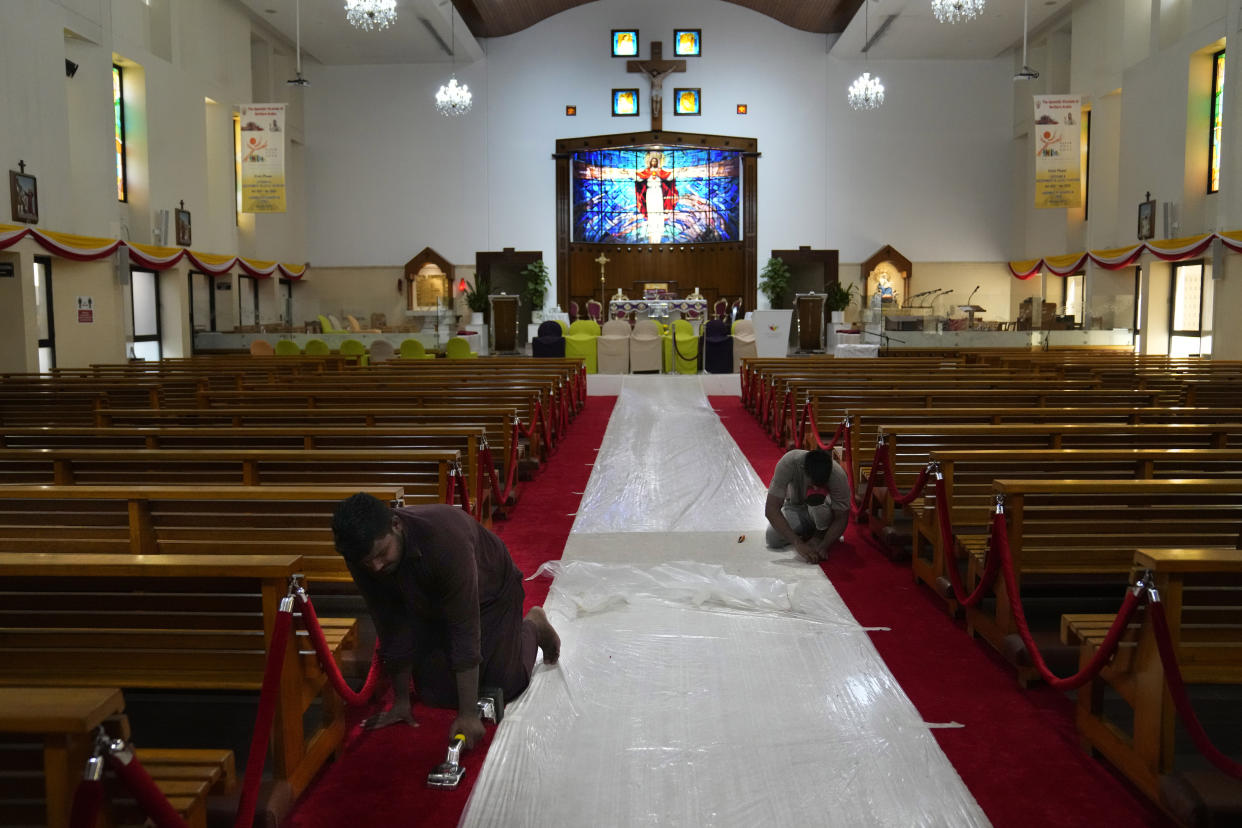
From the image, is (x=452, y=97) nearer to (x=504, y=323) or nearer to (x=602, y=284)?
(x=504, y=323)

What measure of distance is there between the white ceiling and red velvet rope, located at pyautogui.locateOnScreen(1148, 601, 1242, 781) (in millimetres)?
18240

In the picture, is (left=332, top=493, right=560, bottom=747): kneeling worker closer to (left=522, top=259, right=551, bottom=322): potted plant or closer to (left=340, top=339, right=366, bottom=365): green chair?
(left=340, top=339, right=366, bottom=365): green chair

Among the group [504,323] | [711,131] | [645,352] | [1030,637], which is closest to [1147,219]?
[645,352]

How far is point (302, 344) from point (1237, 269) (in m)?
15.2

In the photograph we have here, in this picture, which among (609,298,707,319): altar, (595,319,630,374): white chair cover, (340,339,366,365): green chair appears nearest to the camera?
(340,339,366,365): green chair

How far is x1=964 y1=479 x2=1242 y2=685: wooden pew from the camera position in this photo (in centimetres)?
364

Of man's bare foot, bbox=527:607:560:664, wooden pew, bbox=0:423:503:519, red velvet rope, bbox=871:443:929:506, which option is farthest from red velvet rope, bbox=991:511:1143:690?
wooden pew, bbox=0:423:503:519

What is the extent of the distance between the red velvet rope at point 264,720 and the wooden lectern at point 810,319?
1880cm

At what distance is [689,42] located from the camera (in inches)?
916

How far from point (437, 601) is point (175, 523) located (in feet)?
5.08

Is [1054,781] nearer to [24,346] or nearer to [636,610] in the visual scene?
[636,610]

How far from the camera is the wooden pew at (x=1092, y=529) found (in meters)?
3.64

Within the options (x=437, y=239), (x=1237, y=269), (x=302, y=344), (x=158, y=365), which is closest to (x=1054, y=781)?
(x=158, y=365)

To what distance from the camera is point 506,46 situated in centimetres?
2331
